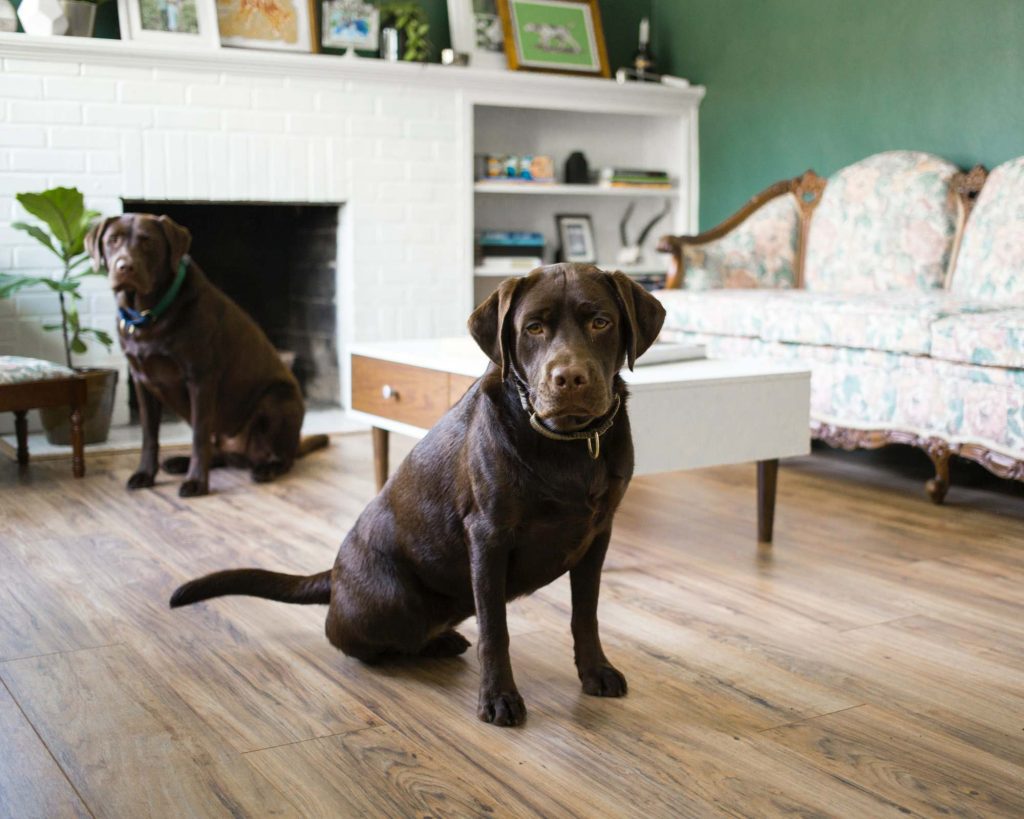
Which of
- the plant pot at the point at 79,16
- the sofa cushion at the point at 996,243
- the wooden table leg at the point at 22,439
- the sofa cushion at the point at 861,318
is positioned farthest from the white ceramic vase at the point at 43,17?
the sofa cushion at the point at 996,243

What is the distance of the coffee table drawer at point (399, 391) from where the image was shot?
300cm

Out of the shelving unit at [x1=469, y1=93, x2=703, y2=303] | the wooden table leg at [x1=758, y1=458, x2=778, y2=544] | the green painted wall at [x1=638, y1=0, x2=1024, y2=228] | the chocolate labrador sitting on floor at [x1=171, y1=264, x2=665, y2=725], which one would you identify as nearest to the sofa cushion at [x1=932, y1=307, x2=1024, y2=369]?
the wooden table leg at [x1=758, y1=458, x2=778, y2=544]

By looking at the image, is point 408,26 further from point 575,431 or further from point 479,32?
point 575,431

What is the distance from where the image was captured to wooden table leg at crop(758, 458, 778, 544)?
9.64 ft

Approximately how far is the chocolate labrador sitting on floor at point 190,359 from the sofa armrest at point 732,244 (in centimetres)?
176

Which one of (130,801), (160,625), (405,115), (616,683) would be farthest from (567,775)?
(405,115)

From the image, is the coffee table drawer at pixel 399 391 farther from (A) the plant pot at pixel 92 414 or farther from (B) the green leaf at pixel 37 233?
(B) the green leaf at pixel 37 233

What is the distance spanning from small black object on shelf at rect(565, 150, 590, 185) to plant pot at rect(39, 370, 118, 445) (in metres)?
2.51

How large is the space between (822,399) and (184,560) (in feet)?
6.83

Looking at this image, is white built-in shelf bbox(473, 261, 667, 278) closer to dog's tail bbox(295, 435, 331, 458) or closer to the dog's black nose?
dog's tail bbox(295, 435, 331, 458)

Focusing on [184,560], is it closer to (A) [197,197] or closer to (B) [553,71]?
(A) [197,197]

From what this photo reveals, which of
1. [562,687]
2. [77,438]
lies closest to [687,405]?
[562,687]

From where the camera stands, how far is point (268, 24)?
192 inches

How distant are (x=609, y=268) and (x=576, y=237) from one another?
53cm
